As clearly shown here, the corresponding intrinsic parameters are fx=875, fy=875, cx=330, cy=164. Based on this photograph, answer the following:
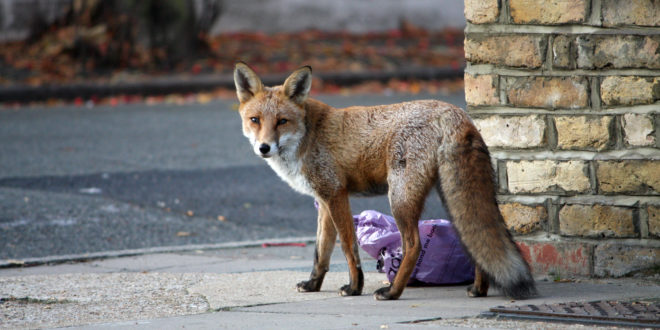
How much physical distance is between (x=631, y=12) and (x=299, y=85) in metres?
2.00

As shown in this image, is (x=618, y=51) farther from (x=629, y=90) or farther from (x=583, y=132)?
(x=583, y=132)

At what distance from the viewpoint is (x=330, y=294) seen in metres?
5.16

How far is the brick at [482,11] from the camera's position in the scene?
17.7 feet

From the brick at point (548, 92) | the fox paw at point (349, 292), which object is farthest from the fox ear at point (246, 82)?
the brick at point (548, 92)

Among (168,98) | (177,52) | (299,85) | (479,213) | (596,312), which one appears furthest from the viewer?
(177,52)

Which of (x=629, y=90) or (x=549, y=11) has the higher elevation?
(x=549, y=11)

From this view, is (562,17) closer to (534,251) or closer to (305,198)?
(534,251)

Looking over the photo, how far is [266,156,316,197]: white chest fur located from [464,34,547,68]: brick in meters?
1.31

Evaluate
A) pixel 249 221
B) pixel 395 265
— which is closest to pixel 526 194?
pixel 395 265

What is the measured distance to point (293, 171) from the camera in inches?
200

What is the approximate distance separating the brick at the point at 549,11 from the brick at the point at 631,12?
0.42 ft

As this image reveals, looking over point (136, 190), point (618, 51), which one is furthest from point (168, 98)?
point (618, 51)

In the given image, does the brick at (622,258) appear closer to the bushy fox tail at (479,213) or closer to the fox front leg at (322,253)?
the bushy fox tail at (479,213)

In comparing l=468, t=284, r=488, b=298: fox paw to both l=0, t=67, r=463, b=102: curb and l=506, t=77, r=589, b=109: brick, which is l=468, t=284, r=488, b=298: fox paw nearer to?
l=506, t=77, r=589, b=109: brick
